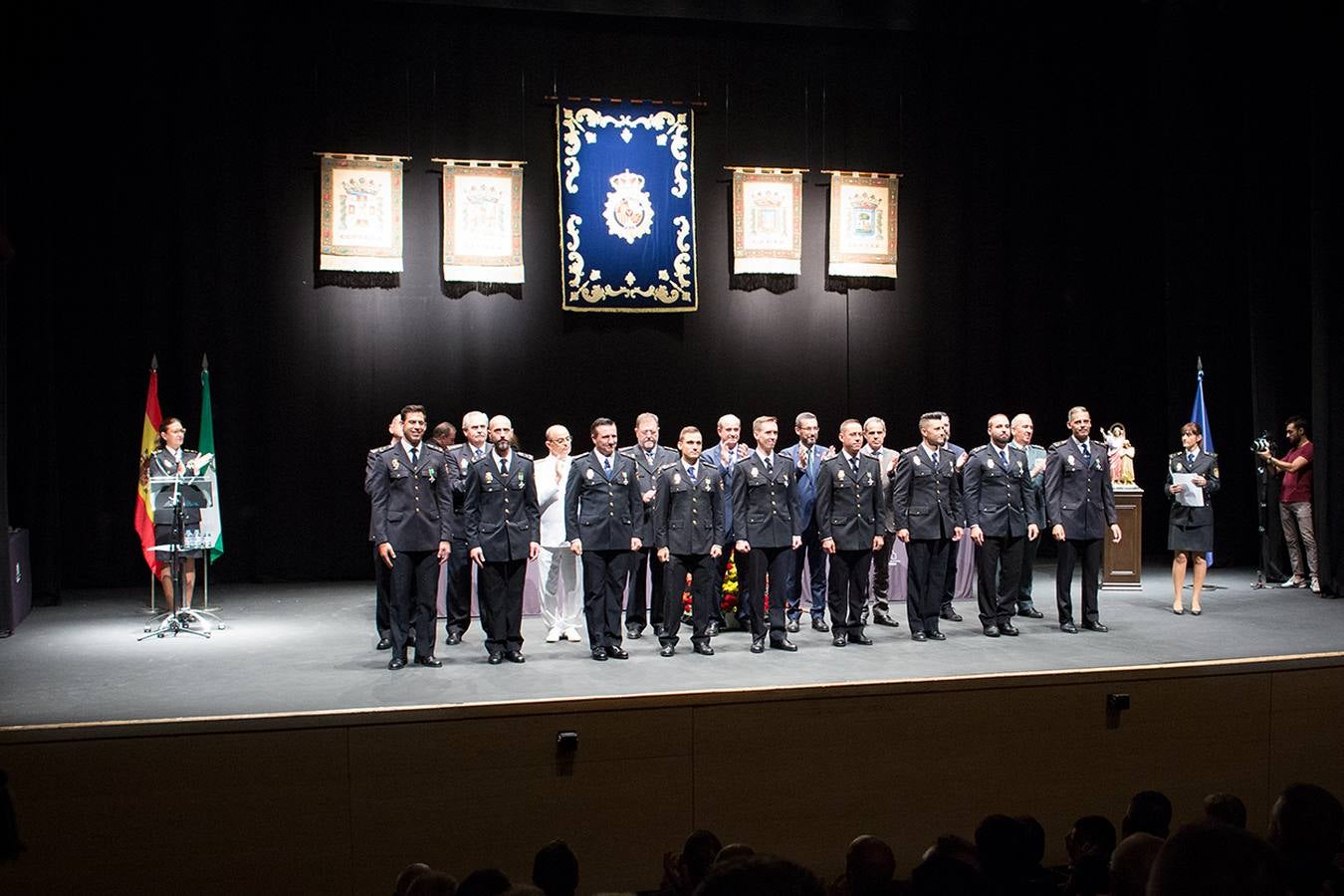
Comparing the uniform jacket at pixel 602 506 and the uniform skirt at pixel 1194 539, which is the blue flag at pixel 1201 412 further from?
the uniform jacket at pixel 602 506

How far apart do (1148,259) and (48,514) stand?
32.3 feet

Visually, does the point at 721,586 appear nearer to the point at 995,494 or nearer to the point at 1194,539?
the point at 995,494

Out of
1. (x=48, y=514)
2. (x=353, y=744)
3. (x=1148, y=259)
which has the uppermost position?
(x=1148, y=259)

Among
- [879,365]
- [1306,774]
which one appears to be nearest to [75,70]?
[879,365]

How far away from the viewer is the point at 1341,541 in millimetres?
9383

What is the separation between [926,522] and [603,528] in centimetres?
208

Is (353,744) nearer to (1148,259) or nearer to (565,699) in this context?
(565,699)

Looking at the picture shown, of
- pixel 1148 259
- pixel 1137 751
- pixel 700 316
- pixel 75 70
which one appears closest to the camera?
pixel 1137 751

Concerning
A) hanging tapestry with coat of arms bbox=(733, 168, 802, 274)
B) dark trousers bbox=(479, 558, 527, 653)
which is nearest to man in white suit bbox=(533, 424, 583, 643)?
dark trousers bbox=(479, 558, 527, 653)

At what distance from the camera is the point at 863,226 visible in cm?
1109

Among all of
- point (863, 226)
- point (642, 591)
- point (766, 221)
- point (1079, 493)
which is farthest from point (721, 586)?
point (863, 226)

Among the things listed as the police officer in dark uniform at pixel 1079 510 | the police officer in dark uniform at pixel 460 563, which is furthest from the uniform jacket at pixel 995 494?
the police officer in dark uniform at pixel 460 563

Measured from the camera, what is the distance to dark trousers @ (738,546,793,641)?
7.50 m

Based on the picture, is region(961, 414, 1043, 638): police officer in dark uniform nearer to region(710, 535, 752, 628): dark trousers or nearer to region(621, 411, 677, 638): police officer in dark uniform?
region(710, 535, 752, 628): dark trousers
